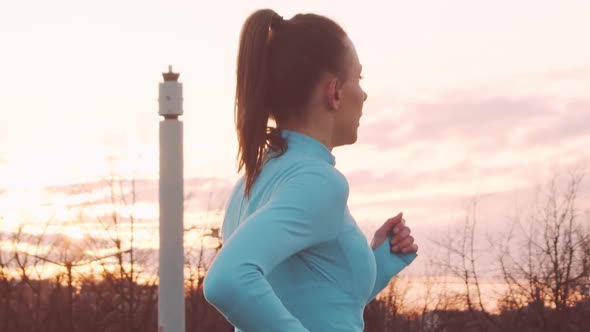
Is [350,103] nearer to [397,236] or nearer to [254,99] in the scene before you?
[254,99]

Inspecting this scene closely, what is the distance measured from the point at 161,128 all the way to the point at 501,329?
32.3ft

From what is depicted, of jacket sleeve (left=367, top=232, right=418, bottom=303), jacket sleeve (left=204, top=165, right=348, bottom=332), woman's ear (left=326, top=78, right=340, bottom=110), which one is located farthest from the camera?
jacket sleeve (left=367, top=232, right=418, bottom=303)

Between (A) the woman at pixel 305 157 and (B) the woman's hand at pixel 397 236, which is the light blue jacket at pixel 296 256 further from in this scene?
(B) the woman's hand at pixel 397 236

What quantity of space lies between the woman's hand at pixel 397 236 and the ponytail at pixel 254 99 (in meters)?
0.37

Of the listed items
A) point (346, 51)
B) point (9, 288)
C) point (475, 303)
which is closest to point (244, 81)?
point (346, 51)

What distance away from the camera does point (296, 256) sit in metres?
1.53

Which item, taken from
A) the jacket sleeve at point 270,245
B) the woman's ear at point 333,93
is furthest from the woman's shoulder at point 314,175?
the woman's ear at point 333,93

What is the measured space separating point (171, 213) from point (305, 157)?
351 inches

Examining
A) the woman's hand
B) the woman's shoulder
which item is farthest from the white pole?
the woman's shoulder

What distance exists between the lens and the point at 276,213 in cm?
142

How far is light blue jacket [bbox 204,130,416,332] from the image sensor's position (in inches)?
54.6

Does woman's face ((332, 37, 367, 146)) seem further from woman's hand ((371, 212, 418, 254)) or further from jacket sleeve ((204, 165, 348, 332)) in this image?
woman's hand ((371, 212, 418, 254))

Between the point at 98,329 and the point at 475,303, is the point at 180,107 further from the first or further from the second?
the point at 475,303

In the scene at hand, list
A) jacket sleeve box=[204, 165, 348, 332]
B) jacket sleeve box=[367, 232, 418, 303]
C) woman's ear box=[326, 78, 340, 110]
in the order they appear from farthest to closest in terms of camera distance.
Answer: jacket sleeve box=[367, 232, 418, 303], woman's ear box=[326, 78, 340, 110], jacket sleeve box=[204, 165, 348, 332]
